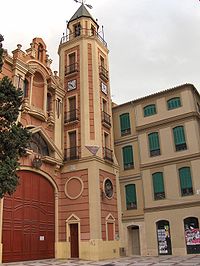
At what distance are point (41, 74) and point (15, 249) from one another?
13405 millimetres

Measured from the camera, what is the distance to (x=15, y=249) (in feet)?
71.7

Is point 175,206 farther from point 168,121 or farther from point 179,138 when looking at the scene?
point 168,121

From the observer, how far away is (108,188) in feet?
89.4

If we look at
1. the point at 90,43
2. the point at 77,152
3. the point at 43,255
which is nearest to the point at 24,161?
the point at 77,152

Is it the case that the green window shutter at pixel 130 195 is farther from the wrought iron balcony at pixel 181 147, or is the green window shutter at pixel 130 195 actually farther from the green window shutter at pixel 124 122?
the green window shutter at pixel 124 122

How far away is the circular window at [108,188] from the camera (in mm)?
26814

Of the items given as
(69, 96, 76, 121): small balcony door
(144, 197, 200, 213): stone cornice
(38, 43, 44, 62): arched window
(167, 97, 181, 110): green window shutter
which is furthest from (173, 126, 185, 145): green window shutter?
(38, 43, 44, 62): arched window

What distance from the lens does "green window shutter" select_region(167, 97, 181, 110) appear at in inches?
1174

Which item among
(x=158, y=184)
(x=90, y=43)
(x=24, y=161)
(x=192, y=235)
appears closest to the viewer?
(x=24, y=161)

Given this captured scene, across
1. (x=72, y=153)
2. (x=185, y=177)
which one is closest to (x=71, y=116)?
(x=72, y=153)

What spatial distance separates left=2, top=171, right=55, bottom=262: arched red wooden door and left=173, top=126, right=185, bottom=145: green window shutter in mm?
11149

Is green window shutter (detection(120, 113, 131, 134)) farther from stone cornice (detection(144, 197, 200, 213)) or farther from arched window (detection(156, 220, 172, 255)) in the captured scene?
arched window (detection(156, 220, 172, 255))

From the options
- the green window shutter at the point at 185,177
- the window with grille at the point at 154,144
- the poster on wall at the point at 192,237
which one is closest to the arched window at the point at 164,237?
the poster on wall at the point at 192,237

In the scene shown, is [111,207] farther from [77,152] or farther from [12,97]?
[12,97]
